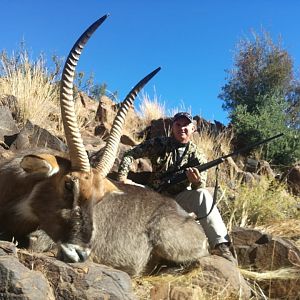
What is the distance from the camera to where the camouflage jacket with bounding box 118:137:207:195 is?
25.7 feet

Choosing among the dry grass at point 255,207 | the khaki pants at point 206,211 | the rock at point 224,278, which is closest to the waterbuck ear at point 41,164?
the rock at point 224,278

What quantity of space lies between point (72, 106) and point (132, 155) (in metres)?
2.93

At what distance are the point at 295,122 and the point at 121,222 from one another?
13.7 meters

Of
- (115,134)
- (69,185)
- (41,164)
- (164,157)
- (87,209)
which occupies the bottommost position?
(87,209)

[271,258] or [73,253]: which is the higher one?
[271,258]

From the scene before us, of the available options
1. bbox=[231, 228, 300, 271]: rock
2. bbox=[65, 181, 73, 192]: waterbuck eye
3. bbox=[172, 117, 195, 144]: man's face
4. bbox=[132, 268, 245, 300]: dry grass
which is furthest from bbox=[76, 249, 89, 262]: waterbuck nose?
bbox=[172, 117, 195, 144]: man's face

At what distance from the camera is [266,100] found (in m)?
18.1

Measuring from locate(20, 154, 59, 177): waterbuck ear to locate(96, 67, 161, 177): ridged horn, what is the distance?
0.48 m

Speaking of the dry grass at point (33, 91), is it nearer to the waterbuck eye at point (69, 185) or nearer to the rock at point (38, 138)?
the rock at point (38, 138)

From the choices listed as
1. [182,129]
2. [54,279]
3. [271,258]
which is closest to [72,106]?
[54,279]

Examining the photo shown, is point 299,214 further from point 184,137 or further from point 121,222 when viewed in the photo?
point 121,222

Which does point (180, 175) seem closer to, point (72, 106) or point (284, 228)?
point (284, 228)

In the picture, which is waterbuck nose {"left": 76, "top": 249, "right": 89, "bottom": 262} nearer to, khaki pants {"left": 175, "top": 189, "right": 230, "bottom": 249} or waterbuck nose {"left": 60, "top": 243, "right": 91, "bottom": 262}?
waterbuck nose {"left": 60, "top": 243, "right": 91, "bottom": 262}

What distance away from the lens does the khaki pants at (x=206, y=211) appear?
7129 millimetres
